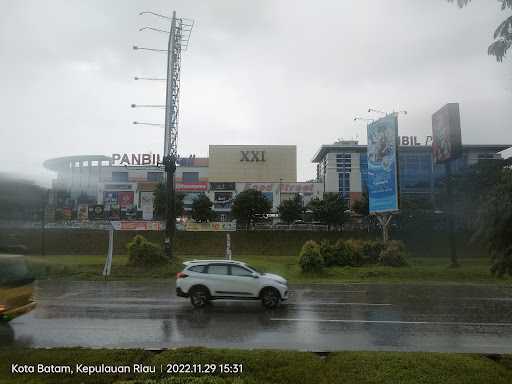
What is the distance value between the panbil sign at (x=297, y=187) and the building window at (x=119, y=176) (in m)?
37.6

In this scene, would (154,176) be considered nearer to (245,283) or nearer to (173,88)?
(173,88)

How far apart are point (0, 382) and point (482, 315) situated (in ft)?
42.1

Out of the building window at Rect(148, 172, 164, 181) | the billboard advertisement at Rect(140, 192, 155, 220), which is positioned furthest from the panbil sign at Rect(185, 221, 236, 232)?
the building window at Rect(148, 172, 164, 181)

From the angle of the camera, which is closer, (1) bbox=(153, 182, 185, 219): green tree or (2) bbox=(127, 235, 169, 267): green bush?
(2) bbox=(127, 235, 169, 267): green bush

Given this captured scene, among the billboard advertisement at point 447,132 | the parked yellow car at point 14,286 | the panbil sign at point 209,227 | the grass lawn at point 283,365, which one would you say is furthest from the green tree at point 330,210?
the grass lawn at point 283,365

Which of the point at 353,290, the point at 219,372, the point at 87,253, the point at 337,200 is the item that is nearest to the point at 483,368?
the point at 219,372

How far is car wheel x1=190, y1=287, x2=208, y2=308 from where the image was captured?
13.5 meters

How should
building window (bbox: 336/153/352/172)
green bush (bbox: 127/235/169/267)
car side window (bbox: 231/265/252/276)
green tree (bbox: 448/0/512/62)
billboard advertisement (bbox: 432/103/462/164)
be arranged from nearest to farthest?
green tree (bbox: 448/0/512/62) < car side window (bbox: 231/265/252/276) < green bush (bbox: 127/235/169/267) < billboard advertisement (bbox: 432/103/462/164) < building window (bbox: 336/153/352/172)

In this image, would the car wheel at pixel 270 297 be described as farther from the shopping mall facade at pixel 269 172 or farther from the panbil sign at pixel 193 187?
the panbil sign at pixel 193 187

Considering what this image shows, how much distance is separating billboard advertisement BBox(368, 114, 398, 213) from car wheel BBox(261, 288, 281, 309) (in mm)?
18740

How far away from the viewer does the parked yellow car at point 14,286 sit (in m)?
8.90

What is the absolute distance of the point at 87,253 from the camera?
4219cm

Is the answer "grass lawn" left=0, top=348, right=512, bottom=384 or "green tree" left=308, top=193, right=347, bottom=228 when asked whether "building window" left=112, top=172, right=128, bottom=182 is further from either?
"grass lawn" left=0, top=348, right=512, bottom=384

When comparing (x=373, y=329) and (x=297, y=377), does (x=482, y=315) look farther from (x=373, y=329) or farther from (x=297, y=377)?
(x=297, y=377)
